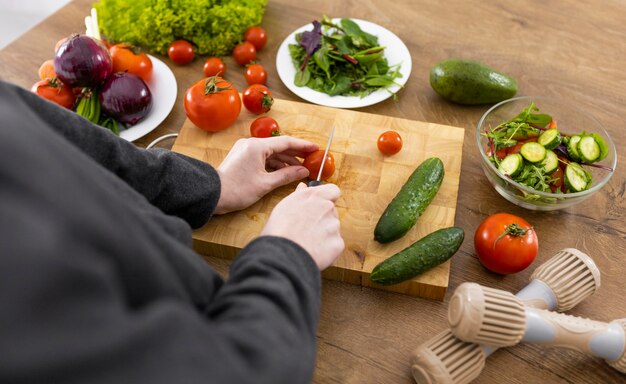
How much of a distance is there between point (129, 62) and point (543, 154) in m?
1.16

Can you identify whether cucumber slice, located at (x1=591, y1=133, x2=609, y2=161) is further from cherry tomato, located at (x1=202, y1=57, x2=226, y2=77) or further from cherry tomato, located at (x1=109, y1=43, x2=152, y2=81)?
cherry tomato, located at (x1=109, y1=43, x2=152, y2=81)

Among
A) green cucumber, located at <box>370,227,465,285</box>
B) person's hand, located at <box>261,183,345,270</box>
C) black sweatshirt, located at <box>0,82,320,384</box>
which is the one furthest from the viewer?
green cucumber, located at <box>370,227,465,285</box>

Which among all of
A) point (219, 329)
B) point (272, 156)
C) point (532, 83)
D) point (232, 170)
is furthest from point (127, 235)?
point (532, 83)

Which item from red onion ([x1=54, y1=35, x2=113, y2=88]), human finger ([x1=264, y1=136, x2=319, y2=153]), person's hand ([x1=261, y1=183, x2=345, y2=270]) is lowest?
human finger ([x1=264, y1=136, x2=319, y2=153])

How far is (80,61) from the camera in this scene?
1538 millimetres

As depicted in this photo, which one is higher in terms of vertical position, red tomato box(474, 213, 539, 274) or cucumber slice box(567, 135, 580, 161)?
cucumber slice box(567, 135, 580, 161)

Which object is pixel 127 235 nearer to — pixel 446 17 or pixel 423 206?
pixel 423 206

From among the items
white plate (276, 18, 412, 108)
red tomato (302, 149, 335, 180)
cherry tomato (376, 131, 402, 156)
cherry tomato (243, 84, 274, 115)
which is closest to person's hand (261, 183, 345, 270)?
red tomato (302, 149, 335, 180)

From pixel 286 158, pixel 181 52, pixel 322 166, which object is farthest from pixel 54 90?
pixel 322 166

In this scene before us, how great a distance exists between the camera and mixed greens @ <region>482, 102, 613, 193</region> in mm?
1359

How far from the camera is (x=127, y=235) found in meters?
0.75

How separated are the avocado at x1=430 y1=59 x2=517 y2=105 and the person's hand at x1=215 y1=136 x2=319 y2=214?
46cm

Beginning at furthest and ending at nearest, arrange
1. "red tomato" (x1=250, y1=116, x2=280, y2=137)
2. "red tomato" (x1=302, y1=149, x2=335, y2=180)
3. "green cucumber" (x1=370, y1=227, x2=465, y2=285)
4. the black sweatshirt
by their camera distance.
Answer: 1. "red tomato" (x1=250, y1=116, x2=280, y2=137)
2. "red tomato" (x1=302, y1=149, x2=335, y2=180)
3. "green cucumber" (x1=370, y1=227, x2=465, y2=285)
4. the black sweatshirt

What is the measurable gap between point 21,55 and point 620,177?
1.79 metres
